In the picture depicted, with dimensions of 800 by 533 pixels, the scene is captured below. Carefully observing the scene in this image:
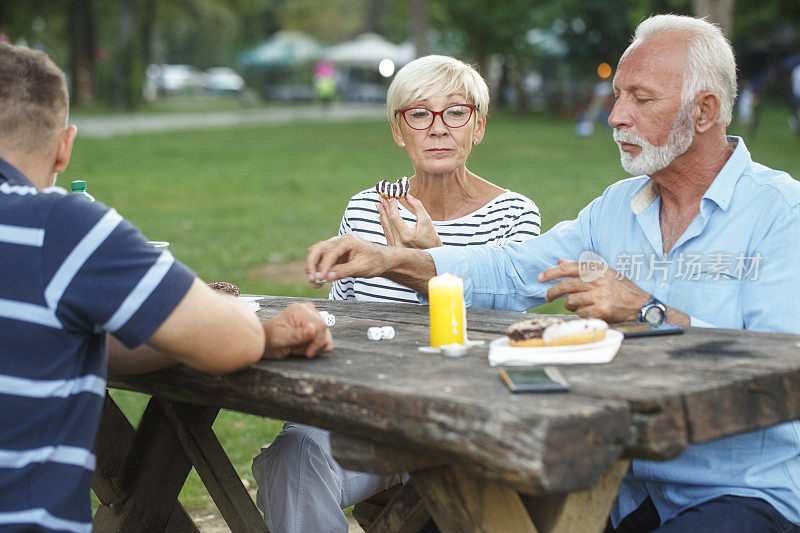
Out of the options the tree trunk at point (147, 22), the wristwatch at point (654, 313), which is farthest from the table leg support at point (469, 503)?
the tree trunk at point (147, 22)

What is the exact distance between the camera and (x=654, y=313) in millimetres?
2547

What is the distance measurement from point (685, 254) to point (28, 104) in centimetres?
173

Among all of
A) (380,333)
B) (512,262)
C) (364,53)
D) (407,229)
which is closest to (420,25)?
(407,229)

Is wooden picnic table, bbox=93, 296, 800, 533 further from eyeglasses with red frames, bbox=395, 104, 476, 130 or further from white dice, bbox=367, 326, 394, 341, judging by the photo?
eyeglasses with red frames, bbox=395, 104, 476, 130

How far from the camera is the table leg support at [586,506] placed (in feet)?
6.25

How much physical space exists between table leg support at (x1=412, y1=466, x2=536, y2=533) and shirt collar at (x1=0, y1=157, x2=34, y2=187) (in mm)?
1018

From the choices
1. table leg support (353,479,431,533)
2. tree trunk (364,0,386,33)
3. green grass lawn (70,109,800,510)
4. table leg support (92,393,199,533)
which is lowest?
tree trunk (364,0,386,33)

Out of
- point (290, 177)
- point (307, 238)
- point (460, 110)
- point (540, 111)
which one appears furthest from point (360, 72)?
point (460, 110)

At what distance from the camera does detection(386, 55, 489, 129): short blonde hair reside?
364 centimetres

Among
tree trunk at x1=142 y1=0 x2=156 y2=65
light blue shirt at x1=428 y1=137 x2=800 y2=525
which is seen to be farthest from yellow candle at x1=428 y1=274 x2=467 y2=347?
tree trunk at x1=142 y1=0 x2=156 y2=65

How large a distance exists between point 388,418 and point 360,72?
68443 millimetres

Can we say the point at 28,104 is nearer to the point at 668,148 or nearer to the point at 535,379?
the point at 535,379

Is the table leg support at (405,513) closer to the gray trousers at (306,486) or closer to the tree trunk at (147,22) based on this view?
the gray trousers at (306,486)

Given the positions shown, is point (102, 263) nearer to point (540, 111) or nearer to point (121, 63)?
point (121, 63)
